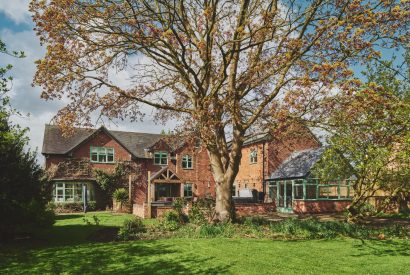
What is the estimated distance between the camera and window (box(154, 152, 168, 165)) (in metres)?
39.5

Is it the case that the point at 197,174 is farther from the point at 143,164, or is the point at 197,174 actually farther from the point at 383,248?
the point at 383,248

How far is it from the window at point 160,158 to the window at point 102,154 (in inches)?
185

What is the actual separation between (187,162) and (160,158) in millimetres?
3045

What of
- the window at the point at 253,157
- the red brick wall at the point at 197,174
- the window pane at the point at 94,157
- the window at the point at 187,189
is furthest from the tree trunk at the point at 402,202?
the window pane at the point at 94,157

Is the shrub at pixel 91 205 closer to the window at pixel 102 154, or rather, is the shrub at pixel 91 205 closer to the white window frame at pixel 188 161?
the window at pixel 102 154

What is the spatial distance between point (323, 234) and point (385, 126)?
5624 mm

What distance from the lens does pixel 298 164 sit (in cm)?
3262

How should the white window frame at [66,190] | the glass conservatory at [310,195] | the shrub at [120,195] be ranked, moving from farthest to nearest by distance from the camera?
1. the white window frame at [66,190]
2. the shrub at [120,195]
3. the glass conservatory at [310,195]

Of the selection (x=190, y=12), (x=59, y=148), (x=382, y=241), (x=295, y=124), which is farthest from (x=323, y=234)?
(x=59, y=148)

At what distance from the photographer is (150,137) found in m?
43.1

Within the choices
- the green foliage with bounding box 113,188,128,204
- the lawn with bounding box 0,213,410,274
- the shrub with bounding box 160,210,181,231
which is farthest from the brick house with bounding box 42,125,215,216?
the lawn with bounding box 0,213,410,274

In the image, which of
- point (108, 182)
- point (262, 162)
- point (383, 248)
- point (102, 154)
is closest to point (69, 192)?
point (108, 182)

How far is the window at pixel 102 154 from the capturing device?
36944mm

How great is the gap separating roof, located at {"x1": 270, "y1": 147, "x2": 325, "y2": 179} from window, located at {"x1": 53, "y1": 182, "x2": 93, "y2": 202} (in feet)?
60.9
